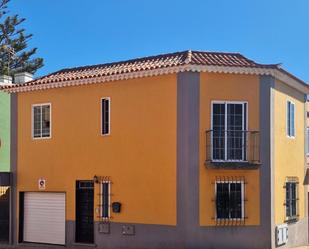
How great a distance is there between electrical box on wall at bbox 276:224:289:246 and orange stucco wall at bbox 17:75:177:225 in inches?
141

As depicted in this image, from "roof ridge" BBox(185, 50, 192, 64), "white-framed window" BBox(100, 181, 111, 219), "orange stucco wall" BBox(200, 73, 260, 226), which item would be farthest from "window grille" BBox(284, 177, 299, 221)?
"white-framed window" BBox(100, 181, 111, 219)

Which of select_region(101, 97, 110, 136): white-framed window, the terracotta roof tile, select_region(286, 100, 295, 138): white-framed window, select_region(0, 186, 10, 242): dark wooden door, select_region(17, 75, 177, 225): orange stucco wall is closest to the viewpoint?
the terracotta roof tile

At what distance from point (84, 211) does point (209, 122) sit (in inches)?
231

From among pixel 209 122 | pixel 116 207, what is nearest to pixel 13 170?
pixel 116 207

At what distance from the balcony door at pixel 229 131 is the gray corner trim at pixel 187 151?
675 mm

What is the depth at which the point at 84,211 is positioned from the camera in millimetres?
20547

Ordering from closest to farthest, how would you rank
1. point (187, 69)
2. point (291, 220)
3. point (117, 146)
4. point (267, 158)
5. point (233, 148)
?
point (187, 69) < point (233, 148) < point (267, 158) < point (117, 146) < point (291, 220)

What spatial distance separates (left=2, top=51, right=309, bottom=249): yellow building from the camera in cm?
1816

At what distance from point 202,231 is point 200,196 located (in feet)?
3.64

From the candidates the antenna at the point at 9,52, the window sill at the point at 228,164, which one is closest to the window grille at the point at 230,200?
the window sill at the point at 228,164

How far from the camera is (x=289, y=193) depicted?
A: 20531 millimetres

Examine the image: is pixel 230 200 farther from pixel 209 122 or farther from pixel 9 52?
pixel 9 52

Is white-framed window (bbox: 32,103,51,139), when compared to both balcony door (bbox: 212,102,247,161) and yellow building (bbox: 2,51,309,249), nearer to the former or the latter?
yellow building (bbox: 2,51,309,249)

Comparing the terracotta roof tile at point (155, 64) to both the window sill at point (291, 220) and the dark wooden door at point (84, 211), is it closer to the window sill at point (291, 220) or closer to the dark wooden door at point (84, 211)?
the dark wooden door at point (84, 211)
